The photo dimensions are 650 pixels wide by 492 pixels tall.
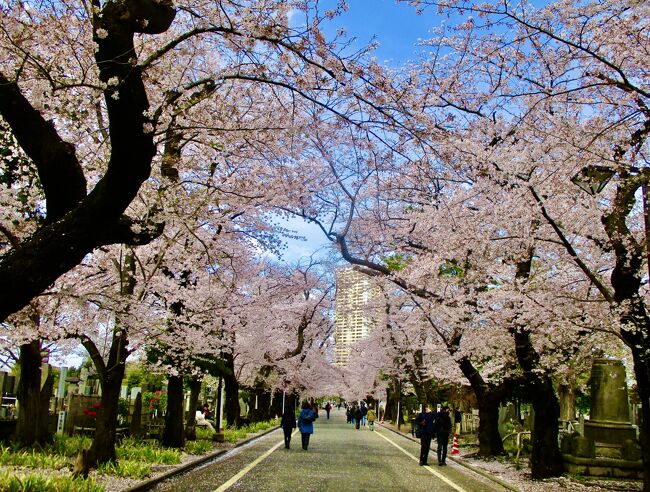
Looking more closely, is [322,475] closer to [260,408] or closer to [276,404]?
[260,408]

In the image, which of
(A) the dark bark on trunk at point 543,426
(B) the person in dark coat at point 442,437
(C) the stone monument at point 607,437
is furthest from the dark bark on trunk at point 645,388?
(B) the person in dark coat at point 442,437

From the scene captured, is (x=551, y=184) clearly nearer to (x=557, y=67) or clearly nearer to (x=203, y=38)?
(x=557, y=67)

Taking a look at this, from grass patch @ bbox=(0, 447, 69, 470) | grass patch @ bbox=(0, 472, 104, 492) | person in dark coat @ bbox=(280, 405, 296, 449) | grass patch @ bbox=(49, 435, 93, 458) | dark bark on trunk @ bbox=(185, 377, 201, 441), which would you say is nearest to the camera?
grass patch @ bbox=(0, 472, 104, 492)

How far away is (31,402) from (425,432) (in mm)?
11220

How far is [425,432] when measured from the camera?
682 inches

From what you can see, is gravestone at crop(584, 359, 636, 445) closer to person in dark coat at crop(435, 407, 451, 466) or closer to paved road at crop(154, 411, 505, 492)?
paved road at crop(154, 411, 505, 492)

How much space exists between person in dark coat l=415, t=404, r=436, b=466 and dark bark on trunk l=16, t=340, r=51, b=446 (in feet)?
34.6

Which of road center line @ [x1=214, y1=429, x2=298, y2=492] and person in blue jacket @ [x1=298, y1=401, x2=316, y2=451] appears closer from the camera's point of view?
road center line @ [x1=214, y1=429, x2=298, y2=492]

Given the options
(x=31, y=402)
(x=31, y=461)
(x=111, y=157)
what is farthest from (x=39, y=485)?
(x=31, y=402)

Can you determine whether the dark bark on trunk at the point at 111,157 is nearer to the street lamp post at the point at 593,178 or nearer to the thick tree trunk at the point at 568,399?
the street lamp post at the point at 593,178

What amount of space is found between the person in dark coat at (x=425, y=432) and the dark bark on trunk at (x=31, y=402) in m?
10.5

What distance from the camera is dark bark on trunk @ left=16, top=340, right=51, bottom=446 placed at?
14.4 m

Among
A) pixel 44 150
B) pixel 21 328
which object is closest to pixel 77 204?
pixel 44 150

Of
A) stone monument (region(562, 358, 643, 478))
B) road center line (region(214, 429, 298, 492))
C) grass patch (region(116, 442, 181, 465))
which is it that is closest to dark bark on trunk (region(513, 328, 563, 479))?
stone monument (region(562, 358, 643, 478))
